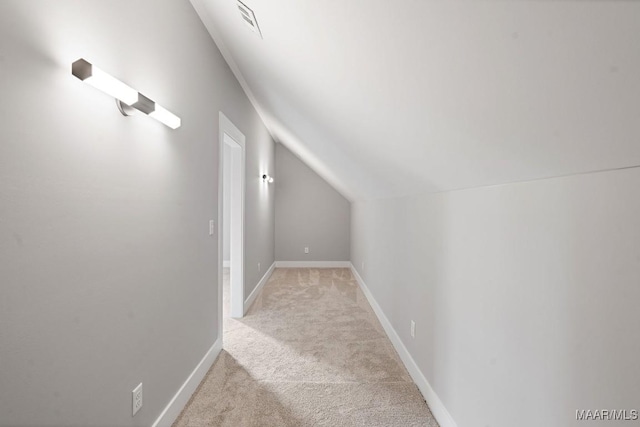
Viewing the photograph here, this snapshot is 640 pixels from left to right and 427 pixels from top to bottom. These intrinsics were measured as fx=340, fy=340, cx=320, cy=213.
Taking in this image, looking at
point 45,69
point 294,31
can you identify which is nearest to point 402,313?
point 294,31

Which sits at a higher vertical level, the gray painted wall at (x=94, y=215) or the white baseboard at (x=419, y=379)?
the gray painted wall at (x=94, y=215)

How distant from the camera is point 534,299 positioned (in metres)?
1.02

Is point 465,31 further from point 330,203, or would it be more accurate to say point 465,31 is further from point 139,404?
point 330,203

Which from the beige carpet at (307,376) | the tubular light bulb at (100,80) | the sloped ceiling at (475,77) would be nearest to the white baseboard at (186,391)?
the beige carpet at (307,376)

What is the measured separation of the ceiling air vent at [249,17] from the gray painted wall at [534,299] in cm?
128

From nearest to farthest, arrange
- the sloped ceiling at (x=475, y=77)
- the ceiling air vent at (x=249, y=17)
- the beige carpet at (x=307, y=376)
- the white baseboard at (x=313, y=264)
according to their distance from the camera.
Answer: the sloped ceiling at (x=475, y=77)
the ceiling air vent at (x=249, y=17)
the beige carpet at (x=307, y=376)
the white baseboard at (x=313, y=264)

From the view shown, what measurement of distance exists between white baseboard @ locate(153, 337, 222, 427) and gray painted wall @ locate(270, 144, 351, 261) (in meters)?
3.76

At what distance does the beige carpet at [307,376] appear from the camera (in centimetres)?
182

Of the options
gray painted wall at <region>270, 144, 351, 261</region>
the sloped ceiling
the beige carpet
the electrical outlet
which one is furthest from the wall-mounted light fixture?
gray painted wall at <region>270, 144, 351, 261</region>

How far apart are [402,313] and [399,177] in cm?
103

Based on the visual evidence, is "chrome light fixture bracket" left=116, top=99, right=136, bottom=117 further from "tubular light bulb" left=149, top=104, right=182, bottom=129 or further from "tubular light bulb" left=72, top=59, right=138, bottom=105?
"tubular light bulb" left=72, top=59, right=138, bottom=105

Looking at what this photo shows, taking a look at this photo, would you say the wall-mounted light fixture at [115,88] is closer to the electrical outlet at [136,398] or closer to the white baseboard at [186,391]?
the electrical outlet at [136,398]

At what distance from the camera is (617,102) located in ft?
1.90

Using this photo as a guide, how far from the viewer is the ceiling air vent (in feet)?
5.30
